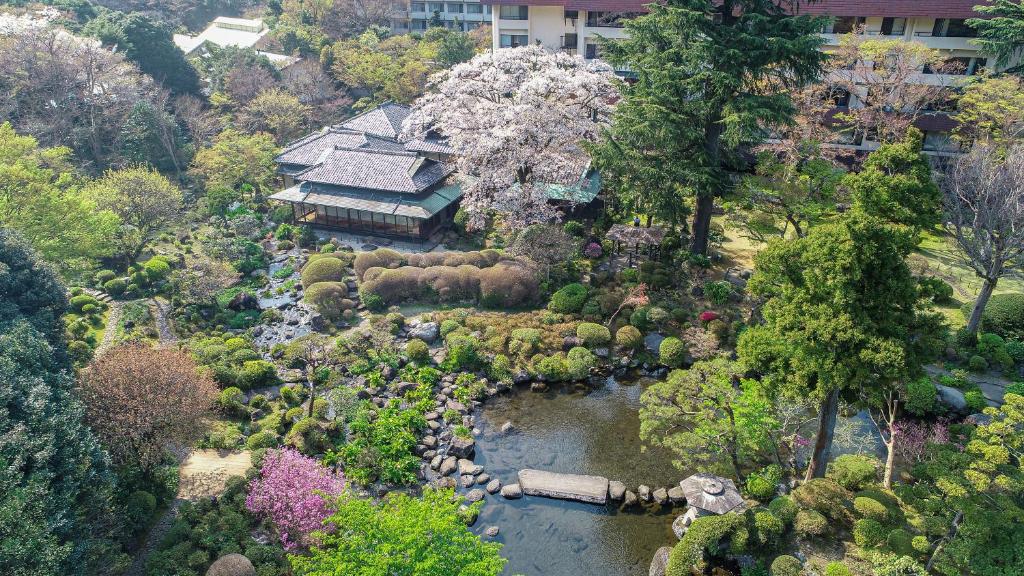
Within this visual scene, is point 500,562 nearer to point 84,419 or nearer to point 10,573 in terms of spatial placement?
point 10,573

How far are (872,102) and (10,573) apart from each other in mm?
45451

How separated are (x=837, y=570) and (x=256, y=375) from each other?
893 inches

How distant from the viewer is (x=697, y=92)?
31.2 meters

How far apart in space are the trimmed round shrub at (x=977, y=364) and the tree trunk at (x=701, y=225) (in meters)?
13.2

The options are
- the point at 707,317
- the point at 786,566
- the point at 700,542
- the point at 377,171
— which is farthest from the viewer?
the point at 377,171

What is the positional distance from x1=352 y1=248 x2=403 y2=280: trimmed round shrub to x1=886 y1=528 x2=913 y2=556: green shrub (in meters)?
25.8

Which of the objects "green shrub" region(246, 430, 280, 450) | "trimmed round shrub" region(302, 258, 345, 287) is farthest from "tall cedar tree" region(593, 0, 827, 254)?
"green shrub" region(246, 430, 280, 450)

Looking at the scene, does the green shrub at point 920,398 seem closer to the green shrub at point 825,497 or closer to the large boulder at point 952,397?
the large boulder at point 952,397

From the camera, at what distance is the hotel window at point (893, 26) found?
1770 inches

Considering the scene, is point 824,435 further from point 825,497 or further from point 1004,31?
point 1004,31

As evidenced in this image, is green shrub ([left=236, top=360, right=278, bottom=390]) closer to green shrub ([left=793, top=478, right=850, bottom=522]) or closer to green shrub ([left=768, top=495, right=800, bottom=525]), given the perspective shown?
green shrub ([left=768, top=495, right=800, bottom=525])

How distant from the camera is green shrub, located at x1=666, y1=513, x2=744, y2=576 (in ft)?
63.1

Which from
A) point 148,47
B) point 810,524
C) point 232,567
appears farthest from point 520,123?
point 148,47

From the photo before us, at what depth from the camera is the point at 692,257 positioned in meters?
34.0
